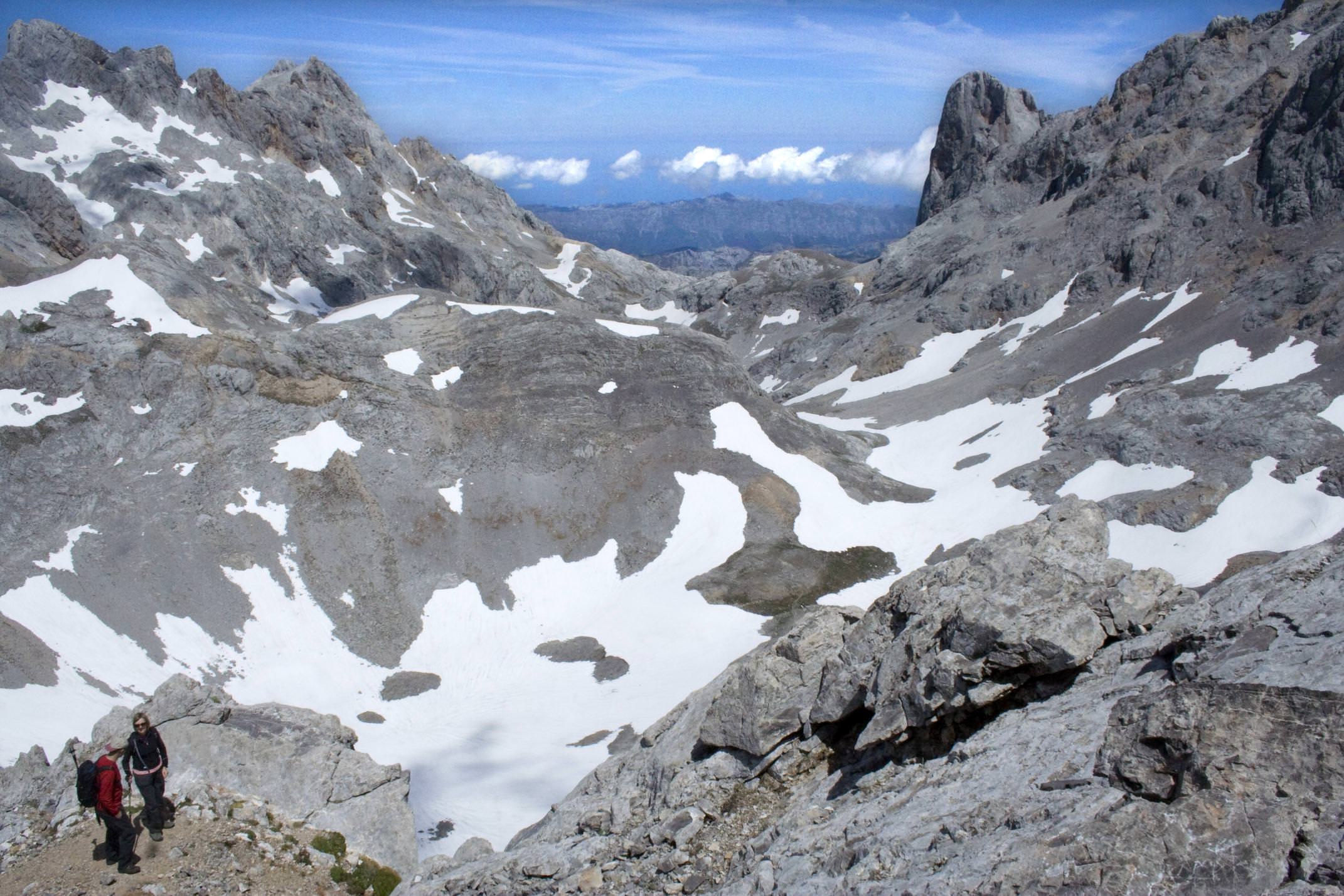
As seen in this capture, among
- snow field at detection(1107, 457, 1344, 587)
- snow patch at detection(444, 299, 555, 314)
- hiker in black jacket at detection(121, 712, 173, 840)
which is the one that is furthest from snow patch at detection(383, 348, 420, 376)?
snow field at detection(1107, 457, 1344, 587)

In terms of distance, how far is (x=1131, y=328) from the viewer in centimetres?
9294

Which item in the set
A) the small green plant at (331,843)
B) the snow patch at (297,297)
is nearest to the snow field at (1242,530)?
the small green plant at (331,843)

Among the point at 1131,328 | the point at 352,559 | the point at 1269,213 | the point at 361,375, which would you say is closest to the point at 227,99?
the point at 361,375

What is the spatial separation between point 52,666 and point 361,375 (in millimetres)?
28218

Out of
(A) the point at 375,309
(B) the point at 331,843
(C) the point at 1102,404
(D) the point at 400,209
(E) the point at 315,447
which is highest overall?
(D) the point at 400,209

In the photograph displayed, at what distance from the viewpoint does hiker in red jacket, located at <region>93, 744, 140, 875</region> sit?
52.0 feet

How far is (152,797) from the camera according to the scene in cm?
1711

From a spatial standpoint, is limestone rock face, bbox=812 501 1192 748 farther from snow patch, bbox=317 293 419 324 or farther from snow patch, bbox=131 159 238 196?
snow patch, bbox=131 159 238 196

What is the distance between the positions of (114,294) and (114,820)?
56644mm

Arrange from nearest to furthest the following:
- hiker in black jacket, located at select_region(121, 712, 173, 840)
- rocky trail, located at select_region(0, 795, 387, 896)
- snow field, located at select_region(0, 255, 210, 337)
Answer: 1. rocky trail, located at select_region(0, 795, 387, 896)
2. hiker in black jacket, located at select_region(121, 712, 173, 840)
3. snow field, located at select_region(0, 255, 210, 337)

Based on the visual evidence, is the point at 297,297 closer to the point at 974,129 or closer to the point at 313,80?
the point at 313,80

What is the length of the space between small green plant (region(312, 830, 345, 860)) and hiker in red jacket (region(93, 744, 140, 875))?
4177mm

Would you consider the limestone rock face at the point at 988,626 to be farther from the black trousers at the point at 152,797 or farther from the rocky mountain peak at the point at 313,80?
the rocky mountain peak at the point at 313,80

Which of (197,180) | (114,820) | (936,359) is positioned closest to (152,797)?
(114,820)
